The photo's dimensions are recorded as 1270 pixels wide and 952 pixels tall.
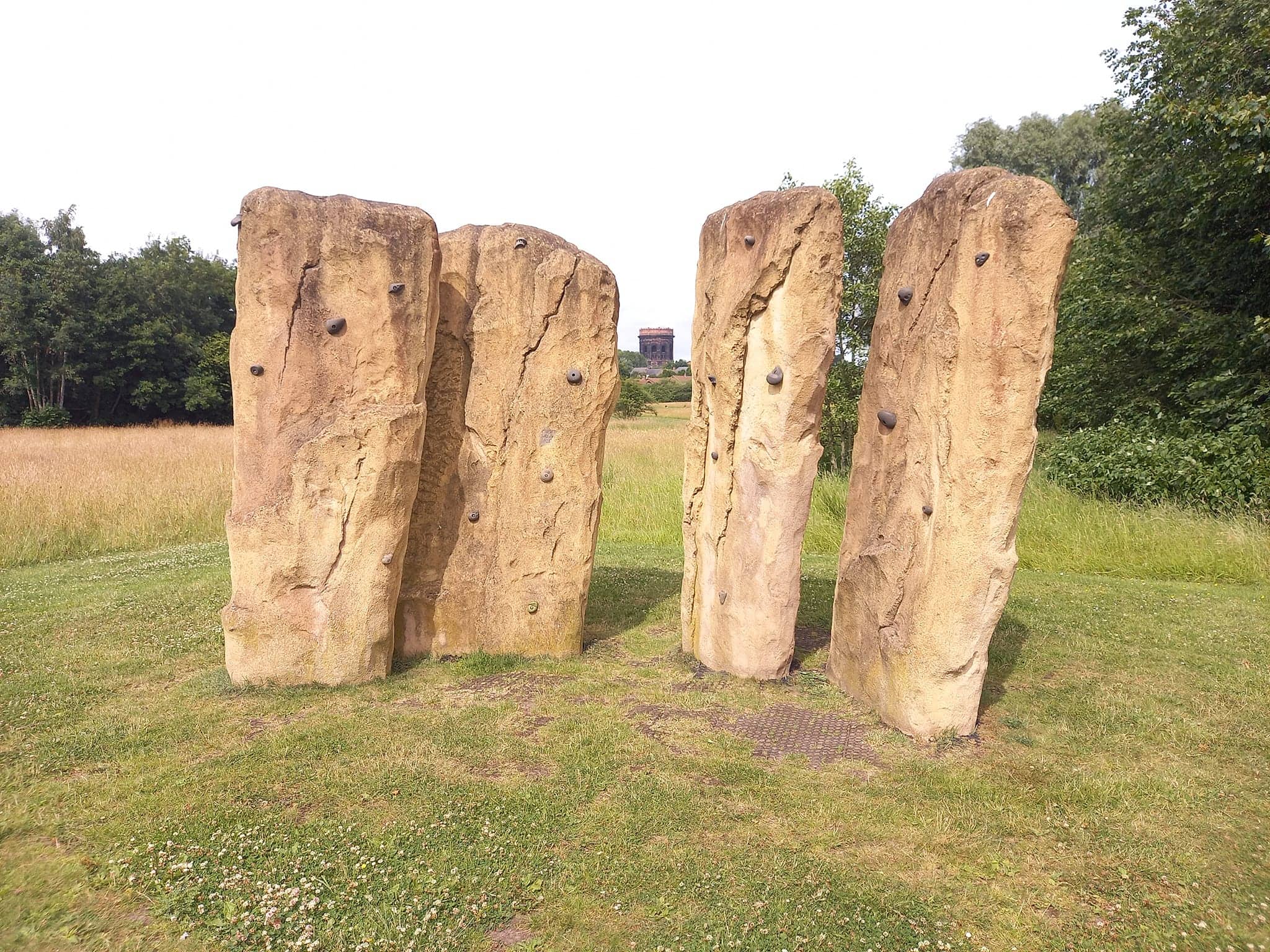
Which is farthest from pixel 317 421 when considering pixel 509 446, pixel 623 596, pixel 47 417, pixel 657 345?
pixel 657 345

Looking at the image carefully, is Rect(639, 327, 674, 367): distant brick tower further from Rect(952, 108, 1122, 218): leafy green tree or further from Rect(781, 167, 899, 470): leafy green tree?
Rect(781, 167, 899, 470): leafy green tree

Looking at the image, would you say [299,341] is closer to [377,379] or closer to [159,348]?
[377,379]

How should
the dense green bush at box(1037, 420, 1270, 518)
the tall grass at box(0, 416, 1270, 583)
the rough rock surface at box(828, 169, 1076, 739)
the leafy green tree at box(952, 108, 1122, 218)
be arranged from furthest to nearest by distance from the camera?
the leafy green tree at box(952, 108, 1122, 218) < the dense green bush at box(1037, 420, 1270, 518) < the tall grass at box(0, 416, 1270, 583) < the rough rock surface at box(828, 169, 1076, 739)

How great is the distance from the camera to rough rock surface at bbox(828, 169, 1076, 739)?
198 inches

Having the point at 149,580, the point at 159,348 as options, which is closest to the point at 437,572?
the point at 149,580

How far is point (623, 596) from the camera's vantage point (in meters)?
9.49

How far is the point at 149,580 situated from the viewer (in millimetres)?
9508

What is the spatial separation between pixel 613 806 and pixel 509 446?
337 cm

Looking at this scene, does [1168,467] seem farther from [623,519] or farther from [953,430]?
[953,430]

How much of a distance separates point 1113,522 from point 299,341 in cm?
1134

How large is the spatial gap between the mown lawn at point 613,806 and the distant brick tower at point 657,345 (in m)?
83.8

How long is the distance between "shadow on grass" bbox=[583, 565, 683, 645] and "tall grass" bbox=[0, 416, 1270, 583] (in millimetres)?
2245

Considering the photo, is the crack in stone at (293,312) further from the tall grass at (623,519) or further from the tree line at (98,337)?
the tree line at (98,337)

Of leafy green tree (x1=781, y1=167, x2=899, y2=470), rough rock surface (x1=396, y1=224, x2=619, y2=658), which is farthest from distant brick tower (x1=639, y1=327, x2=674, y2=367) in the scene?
rough rock surface (x1=396, y1=224, x2=619, y2=658)
